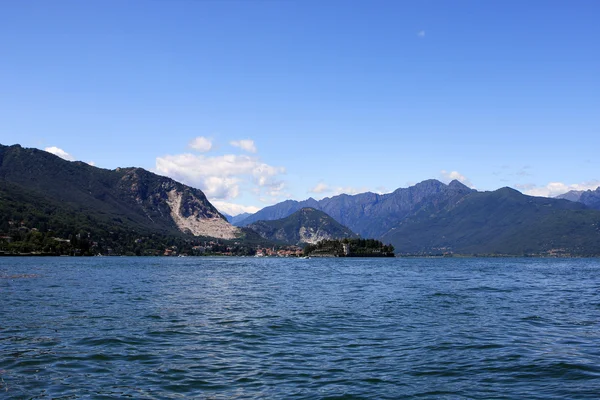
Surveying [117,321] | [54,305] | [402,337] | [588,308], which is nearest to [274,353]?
[402,337]

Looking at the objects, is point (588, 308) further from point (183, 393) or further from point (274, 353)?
point (183, 393)

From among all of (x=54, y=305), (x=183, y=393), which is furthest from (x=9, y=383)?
(x=54, y=305)

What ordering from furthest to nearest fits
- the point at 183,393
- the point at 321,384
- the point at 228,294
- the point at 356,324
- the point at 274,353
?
the point at 228,294 < the point at 356,324 < the point at 274,353 < the point at 321,384 < the point at 183,393

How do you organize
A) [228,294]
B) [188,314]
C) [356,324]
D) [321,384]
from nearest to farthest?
[321,384], [356,324], [188,314], [228,294]

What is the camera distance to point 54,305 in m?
50.8

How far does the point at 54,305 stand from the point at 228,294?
914 inches

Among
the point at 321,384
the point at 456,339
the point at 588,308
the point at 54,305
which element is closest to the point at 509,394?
the point at 321,384

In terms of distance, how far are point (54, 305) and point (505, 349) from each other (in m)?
42.3

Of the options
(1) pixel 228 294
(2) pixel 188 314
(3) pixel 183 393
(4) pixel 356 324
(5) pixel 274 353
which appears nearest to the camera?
(3) pixel 183 393

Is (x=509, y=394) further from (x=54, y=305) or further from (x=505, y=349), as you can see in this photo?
(x=54, y=305)

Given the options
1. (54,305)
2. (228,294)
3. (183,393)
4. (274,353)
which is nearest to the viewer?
(183,393)

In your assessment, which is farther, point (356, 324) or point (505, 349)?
point (356, 324)

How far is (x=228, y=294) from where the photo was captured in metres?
68.4

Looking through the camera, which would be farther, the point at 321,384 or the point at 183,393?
the point at 321,384
